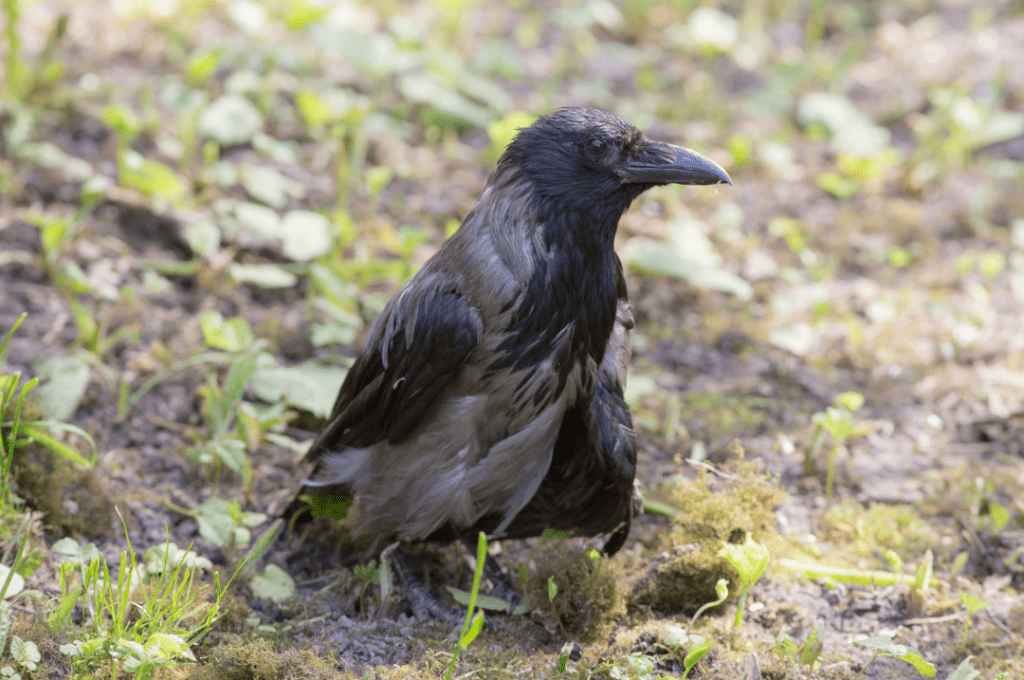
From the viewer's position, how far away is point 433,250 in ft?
16.4

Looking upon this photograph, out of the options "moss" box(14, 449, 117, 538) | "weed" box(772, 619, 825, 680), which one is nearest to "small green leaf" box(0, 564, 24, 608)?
"moss" box(14, 449, 117, 538)

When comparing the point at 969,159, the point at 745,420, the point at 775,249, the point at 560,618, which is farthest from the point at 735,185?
the point at 560,618

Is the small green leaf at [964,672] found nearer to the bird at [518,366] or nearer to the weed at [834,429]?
the weed at [834,429]

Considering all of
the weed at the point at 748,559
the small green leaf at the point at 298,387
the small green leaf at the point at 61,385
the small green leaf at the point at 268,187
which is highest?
the small green leaf at the point at 268,187

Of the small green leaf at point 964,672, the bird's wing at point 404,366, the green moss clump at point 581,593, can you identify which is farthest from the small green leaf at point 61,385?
the small green leaf at point 964,672

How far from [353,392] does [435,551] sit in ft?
2.39

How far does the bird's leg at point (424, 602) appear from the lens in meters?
3.08

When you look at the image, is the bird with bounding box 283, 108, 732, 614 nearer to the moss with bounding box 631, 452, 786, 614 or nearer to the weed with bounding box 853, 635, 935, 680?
the moss with bounding box 631, 452, 786, 614

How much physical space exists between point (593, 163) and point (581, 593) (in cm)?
136

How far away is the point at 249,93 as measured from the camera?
18.7 feet

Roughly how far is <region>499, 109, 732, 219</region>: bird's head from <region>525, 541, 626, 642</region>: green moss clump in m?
1.12

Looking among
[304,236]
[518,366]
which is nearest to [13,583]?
[518,366]

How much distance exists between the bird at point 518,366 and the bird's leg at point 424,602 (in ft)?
0.57

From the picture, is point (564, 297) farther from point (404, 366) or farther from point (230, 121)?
point (230, 121)
